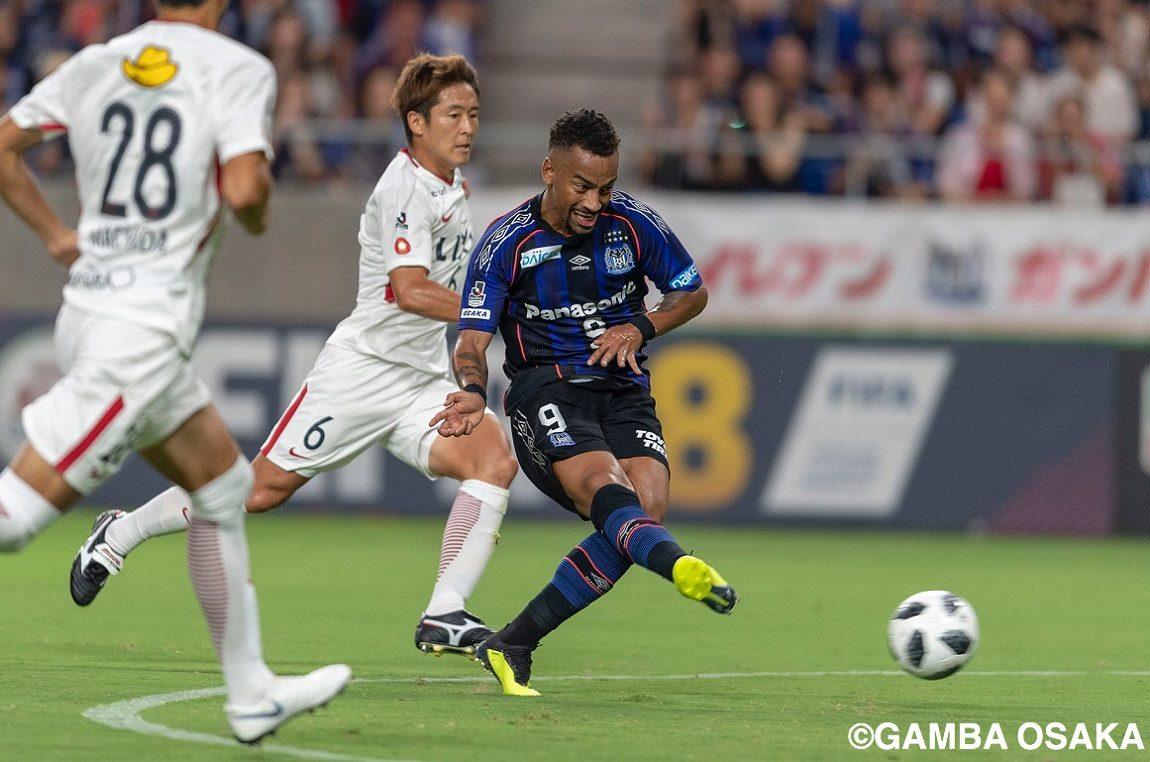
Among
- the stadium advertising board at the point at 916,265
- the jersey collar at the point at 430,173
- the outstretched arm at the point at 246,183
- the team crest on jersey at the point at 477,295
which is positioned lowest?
the stadium advertising board at the point at 916,265

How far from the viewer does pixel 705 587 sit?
614cm

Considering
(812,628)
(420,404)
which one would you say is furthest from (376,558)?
(420,404)

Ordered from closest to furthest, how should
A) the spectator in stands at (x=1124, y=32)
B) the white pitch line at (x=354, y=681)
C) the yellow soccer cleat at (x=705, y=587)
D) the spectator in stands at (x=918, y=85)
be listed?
the white pitch line at (x=354, y=681)
the yellow soccer cleat at (x=705, y=587)
the spectator in stands at (x=918, y=85)
the spectator in stands at (x=1124, y=32)

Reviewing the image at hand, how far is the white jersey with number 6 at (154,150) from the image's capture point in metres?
5.25

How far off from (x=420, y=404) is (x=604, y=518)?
172cm

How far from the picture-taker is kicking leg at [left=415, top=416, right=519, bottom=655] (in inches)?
290

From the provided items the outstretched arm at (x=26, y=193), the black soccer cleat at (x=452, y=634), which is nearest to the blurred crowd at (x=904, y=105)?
the black soccer cleat at (x=452, y=634)

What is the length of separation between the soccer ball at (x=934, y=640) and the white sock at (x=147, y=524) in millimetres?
3213

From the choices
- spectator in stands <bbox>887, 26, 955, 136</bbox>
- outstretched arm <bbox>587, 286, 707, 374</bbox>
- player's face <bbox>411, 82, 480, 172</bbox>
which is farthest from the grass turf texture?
spectator in stands <bbox>887, 26, 955, 136</bbox>

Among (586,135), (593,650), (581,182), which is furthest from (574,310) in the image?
(593,650)

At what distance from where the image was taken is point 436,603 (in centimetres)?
744

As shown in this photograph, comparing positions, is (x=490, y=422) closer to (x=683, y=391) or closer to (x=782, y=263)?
(x=683, y=391)

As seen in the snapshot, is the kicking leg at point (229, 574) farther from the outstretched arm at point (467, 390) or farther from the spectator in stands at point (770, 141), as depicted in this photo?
the spectator in stands at point (770, 141)

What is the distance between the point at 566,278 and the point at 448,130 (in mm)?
1148
